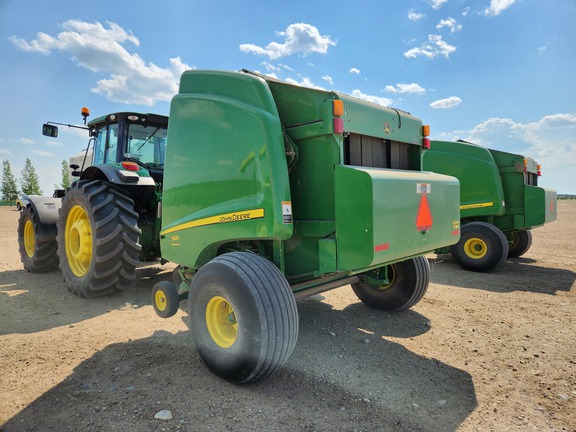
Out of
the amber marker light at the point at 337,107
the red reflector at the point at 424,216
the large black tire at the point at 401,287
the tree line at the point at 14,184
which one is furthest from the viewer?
the tree line at the point at 14,184

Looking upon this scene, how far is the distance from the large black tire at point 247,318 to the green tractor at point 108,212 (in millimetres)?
2113

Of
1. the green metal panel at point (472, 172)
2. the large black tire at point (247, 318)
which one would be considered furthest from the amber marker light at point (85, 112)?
the green metal panel at point (472, 172)

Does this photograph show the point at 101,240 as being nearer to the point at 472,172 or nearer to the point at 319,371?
the point at 319,371

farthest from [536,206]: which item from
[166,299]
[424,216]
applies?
[166,299]

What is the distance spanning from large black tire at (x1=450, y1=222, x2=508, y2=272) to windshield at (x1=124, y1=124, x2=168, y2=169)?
18.1 ft

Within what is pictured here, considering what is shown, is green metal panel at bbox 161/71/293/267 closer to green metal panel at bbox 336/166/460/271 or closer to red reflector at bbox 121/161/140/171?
green metal panel at bbox 336/166/460/271

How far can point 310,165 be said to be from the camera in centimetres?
274

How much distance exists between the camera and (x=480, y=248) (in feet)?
21.5

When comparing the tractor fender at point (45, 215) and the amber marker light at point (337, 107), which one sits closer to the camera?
the amber marker light at point (337, 107)

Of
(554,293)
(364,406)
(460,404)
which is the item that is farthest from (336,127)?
(554,293)

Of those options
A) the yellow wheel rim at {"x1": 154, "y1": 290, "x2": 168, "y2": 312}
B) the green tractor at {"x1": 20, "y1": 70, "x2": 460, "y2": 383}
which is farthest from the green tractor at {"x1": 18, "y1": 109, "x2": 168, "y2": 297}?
the yellow wheel rim at {"x1": 154, "y1": 290, "x2": 168, "y2": 312}

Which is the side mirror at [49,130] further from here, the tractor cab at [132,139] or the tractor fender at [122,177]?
the tractor fender at [122,177]

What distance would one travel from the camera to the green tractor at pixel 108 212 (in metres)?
4.23

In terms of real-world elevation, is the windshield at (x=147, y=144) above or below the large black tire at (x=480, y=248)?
above
